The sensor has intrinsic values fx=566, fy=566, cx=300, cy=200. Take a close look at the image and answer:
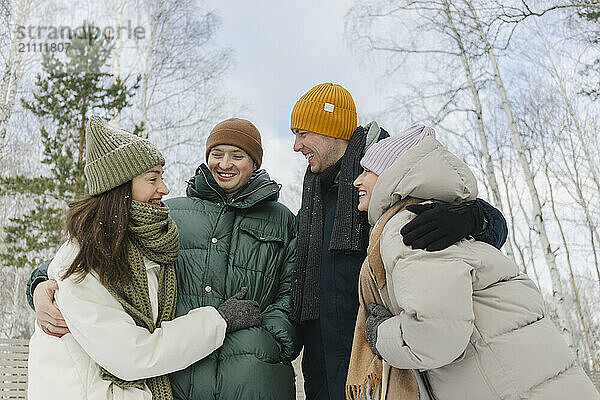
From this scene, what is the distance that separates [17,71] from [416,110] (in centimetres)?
715

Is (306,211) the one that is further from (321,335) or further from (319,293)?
(321,335)

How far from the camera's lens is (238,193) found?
245cm

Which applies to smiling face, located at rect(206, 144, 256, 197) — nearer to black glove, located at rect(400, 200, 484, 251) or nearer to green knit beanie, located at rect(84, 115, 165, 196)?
green knit beanie, located at rect(84, 115, 165, 196)

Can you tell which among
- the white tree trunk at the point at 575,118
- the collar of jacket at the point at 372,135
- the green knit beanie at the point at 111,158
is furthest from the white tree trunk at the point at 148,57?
the green knit beanie at the point at 111,158

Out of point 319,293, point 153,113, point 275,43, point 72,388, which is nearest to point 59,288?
point 72,388

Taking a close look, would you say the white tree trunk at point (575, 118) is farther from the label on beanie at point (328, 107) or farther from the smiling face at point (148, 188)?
the smiling face at point (148, 188)

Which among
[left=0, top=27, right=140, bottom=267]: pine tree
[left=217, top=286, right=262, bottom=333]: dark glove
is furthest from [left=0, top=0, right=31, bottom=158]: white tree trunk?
[left=217, top=286, right=262, bottom=333]: dark glove

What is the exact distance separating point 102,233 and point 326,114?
114cm

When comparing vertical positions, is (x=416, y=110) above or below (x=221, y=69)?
below

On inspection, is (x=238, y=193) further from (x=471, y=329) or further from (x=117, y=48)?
(x=117, y=48)

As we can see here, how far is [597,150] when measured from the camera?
1136 centimetres

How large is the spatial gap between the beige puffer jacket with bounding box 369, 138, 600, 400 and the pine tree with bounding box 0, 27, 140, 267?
7.96 m

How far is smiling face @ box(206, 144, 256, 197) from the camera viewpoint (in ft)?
8.06

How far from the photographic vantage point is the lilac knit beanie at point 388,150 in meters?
2.09
